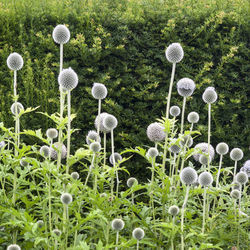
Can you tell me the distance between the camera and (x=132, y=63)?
16.4 ft

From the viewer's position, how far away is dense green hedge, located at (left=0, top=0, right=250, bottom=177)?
4.81 metres

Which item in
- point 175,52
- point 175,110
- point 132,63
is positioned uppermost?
point 175,52

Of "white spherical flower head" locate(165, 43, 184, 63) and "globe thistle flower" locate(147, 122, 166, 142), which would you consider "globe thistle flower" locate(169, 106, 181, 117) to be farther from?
"white spherical flower head" locate(165, 43, 184, 63)

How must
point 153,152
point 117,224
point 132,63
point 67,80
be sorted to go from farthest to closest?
point 132,63 → point 153,152 → point 67,80 → point 117,224

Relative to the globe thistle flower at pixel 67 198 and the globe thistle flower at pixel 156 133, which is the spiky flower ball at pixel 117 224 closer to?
the globe thistle flower at pixel 67 198

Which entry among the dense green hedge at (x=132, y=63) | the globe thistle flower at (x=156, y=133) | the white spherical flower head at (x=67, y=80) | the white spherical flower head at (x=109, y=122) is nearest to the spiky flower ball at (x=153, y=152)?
the globe thistle flower at (x=156, y=133)

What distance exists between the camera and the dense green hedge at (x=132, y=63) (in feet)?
15.8

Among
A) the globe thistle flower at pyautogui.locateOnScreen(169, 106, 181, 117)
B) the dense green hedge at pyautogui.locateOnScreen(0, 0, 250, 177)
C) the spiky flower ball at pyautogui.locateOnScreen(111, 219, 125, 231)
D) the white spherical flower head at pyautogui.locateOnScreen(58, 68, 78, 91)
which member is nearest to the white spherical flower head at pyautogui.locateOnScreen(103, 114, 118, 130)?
the white spherical flower head at pyautogui.locateOnScreen(58, 68, 78, 91)

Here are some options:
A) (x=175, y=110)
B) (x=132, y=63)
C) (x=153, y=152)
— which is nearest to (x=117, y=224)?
(x=153, y=152)

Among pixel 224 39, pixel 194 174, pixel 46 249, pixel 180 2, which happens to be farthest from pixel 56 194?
pixel 180 2

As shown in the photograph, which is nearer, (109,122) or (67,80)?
(67,80)

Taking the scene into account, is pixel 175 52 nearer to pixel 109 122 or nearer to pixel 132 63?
pixel 109 122

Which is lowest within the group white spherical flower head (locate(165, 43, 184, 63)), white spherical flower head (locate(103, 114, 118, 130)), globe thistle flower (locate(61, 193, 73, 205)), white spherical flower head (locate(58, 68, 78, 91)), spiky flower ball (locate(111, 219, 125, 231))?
spiky flower ball (locate(111, 219, 125, 231))

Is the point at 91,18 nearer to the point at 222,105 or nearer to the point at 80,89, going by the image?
the point at 80,89
